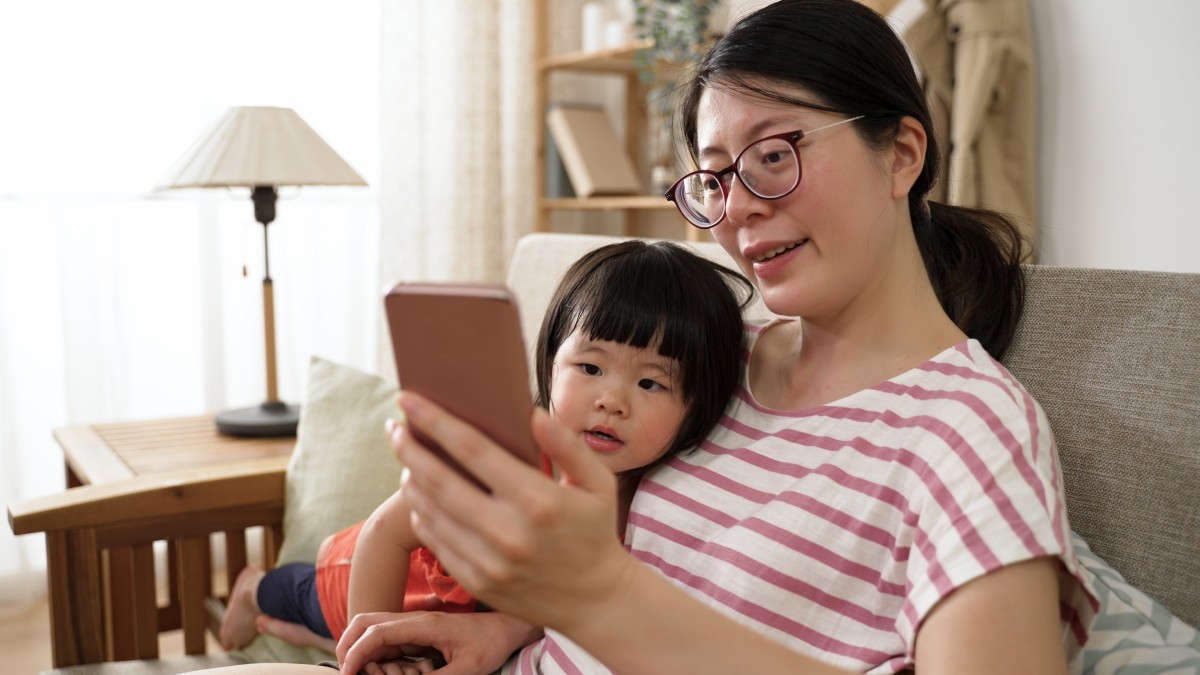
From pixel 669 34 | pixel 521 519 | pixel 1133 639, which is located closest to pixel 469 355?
pixel 521 519

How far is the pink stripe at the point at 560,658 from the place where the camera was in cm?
100

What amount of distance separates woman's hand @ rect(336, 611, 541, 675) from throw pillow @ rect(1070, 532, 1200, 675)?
0.58 m

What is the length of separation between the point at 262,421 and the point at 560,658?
52.6 inches

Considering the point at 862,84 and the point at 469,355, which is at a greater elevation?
the point at 862,84

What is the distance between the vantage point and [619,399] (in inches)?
44.2

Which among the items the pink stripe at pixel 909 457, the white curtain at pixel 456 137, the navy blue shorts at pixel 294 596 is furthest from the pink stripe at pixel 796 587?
the white curtain at pixel 456 137

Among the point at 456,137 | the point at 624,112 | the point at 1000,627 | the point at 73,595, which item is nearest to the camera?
the point at 1000,627

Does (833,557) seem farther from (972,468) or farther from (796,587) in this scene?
(972,468)

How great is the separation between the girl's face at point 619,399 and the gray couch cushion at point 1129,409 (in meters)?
0.37

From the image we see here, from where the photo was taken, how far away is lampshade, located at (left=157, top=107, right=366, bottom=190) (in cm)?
204

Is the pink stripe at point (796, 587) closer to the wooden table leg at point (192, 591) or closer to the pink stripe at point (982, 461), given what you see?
the pink stripe at point (982, 461)

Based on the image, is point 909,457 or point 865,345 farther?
point 865,345

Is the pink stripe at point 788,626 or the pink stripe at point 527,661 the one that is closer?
the pink stripe at point 788,626

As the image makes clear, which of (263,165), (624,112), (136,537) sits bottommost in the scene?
(136,537)
